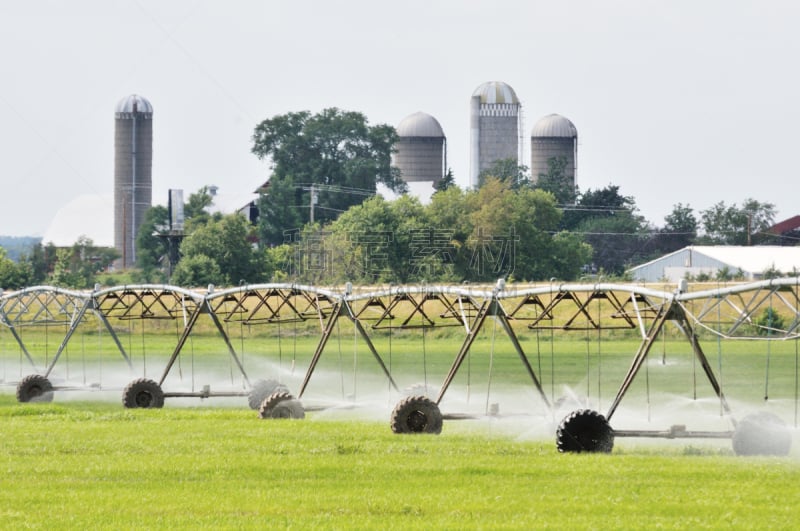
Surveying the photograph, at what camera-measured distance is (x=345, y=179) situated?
563ft

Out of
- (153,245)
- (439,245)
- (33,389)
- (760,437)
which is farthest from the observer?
(153,245)

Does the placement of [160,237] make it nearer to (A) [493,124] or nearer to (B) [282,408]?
(A) [493,124]

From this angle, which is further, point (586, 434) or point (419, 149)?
point (419, 149)

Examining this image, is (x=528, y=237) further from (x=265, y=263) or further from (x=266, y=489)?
(x=266, y=489)

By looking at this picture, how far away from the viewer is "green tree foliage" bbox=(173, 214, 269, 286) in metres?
121

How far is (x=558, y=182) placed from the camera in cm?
17475

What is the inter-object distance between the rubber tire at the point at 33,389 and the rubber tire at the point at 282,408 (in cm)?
1291

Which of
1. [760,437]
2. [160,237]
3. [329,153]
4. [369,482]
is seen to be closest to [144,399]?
[369,482]

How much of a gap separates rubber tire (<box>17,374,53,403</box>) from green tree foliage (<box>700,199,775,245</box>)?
107410 mm

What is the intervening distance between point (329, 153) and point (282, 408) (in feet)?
442

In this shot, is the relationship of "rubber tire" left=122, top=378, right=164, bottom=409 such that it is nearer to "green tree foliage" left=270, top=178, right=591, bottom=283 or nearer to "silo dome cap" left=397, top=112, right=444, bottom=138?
"green tree foliage" left=270, top=178, right=591, bottom=283

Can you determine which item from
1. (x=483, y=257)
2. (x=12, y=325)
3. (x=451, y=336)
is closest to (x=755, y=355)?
(x=451, y=336)

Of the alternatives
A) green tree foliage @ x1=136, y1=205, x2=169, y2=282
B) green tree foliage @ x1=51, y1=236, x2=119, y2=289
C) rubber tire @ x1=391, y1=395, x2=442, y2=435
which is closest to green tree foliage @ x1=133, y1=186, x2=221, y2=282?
green tree foliage @ x1=136, y1=205, x2=169, y2=282

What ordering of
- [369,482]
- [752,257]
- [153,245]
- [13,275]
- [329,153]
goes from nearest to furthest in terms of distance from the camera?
[369,482] → [752,257] → [13,275] → [153,245] → [329,153]
